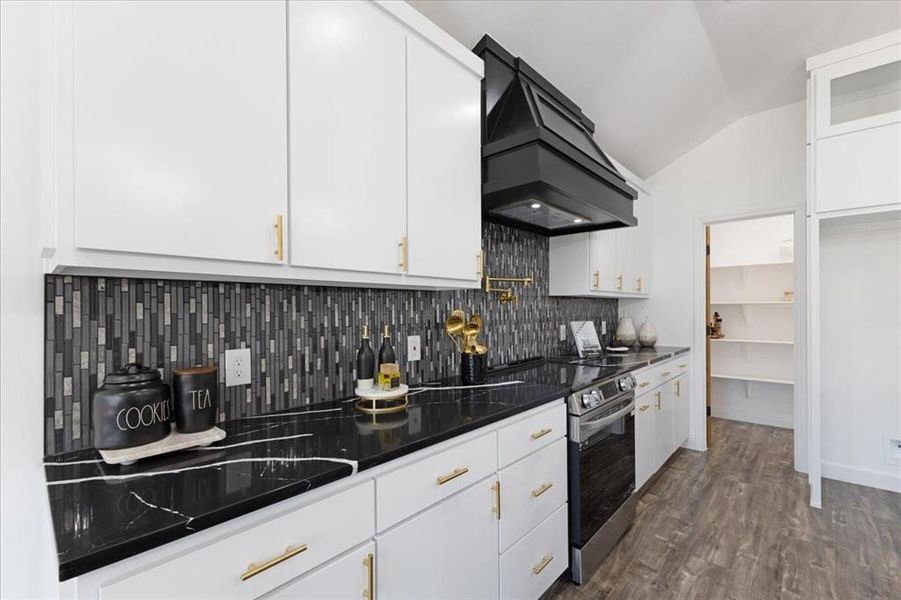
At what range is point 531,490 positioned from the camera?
5.53ft

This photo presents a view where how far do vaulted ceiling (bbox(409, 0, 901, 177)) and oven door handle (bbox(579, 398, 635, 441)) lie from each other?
199 centimetres

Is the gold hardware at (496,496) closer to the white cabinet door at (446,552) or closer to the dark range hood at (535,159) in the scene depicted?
the white cabinet door at (446,552)

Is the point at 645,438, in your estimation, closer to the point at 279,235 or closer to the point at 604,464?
the point at 604,464

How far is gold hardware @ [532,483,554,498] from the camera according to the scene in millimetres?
1703

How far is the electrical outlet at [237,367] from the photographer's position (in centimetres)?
139

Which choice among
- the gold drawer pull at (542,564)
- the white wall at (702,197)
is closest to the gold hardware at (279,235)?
the gold drawer pull at (542,564)

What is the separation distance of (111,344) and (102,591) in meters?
0.73

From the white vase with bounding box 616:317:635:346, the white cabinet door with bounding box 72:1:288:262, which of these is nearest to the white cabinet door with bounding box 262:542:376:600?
the white cabinet door with bounding box 72:1:288:262

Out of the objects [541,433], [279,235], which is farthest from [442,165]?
[541,433]

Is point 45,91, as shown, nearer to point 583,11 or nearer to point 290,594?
point 290,594

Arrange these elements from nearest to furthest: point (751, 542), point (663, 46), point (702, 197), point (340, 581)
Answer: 1. point (340, 581)
2. point (751, 542)
3. point (663, 46)
4. point (702, 197)

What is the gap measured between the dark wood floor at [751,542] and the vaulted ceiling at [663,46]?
2697 mm

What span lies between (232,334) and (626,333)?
11.2ft

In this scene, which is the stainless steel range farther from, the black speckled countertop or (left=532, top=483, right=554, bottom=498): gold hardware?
the black speckled countertop
